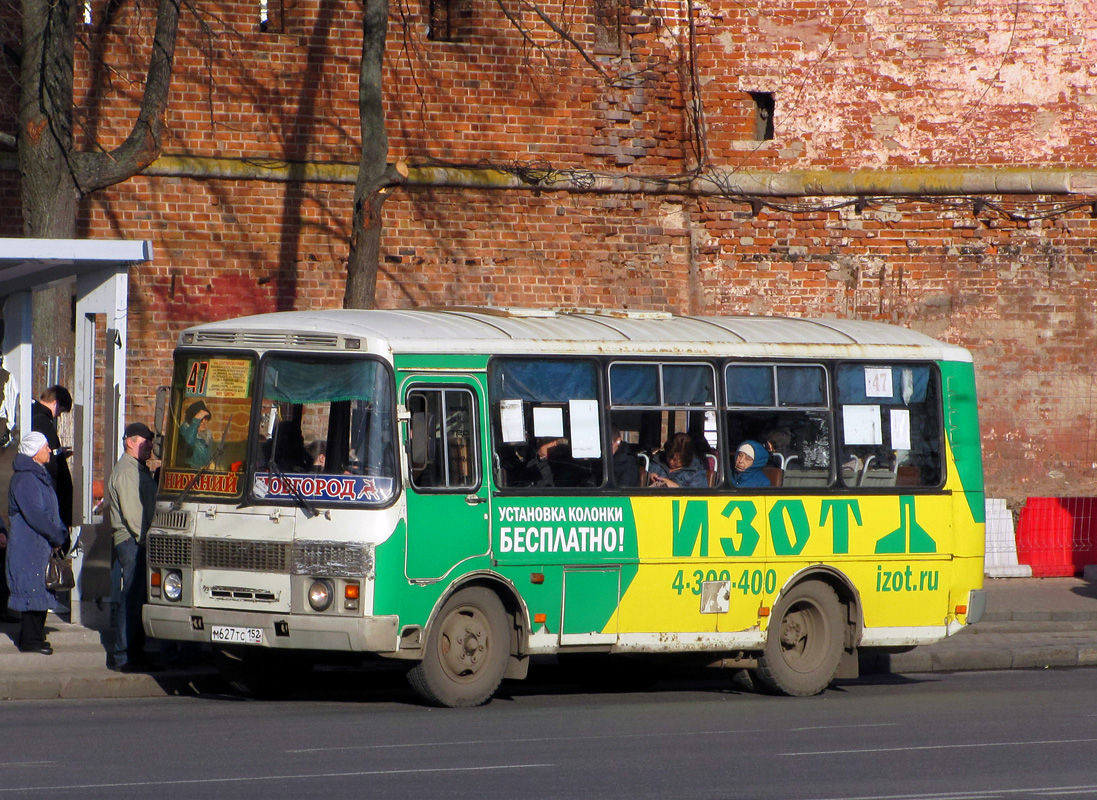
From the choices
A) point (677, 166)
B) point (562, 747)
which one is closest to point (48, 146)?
point (562, 747)

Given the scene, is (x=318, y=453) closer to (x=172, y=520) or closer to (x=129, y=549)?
(x=172, y=520)

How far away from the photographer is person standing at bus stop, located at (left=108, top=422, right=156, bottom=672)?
11.4 meters

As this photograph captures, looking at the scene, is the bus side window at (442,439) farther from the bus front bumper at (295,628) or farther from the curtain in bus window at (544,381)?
the bus front bumper at (295,628)

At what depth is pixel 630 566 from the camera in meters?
11.1

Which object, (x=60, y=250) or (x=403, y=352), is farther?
(x=60, y=250)

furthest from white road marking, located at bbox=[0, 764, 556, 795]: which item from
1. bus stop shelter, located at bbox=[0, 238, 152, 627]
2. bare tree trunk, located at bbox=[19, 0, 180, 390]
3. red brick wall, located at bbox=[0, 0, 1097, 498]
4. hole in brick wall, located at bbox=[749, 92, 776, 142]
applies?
hole in brick wall, located at bbox=[749, 92, 776, 142]

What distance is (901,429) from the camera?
12.4 m

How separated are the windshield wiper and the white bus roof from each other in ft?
1.80

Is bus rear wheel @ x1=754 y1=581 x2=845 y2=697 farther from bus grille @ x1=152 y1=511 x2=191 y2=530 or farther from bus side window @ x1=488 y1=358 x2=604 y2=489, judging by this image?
bus grille @ x1=152 y1=511 x2=191 y2=530

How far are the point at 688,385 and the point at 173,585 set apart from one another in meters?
3.79

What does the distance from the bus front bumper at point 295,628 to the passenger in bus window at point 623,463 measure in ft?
6.66

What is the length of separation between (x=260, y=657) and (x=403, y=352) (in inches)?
93.3

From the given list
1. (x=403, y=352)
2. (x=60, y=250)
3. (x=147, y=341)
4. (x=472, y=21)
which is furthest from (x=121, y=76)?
(x=403, y=352)

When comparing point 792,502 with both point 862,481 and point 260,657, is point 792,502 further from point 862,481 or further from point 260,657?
point 260,657
